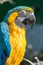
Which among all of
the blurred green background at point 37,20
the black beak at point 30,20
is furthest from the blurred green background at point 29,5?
the black beak at point 30,20

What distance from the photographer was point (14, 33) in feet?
9.62

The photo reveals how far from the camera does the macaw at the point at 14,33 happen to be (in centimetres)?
289

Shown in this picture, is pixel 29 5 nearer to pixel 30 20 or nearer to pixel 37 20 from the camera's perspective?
pixel 37 20

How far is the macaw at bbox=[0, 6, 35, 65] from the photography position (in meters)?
2.89

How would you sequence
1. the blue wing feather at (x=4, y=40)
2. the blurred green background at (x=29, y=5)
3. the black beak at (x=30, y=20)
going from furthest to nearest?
1. the blurred green background at (x=29, y=5)
2. the black beak at (x=30, y=20)
3. the blue wing feather at (x=4, y=40)

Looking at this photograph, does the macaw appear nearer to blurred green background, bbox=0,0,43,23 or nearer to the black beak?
the black beak

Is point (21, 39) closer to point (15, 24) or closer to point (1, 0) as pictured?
point (15, 24)

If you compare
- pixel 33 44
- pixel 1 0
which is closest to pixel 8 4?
pixel 1 0

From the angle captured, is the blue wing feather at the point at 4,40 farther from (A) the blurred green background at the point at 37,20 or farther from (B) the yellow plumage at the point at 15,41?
(A) the blurred green background at the point at 37,20

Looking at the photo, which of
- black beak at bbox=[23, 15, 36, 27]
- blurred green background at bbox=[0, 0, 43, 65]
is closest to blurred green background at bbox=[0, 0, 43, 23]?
blurred green background at bbox=[0, 0, 43, 65]

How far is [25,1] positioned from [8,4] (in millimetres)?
Result: 211

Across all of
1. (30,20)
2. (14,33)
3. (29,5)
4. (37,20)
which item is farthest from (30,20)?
(37,20)

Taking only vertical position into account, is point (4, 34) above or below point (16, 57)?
above

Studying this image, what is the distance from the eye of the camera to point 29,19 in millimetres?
2994
